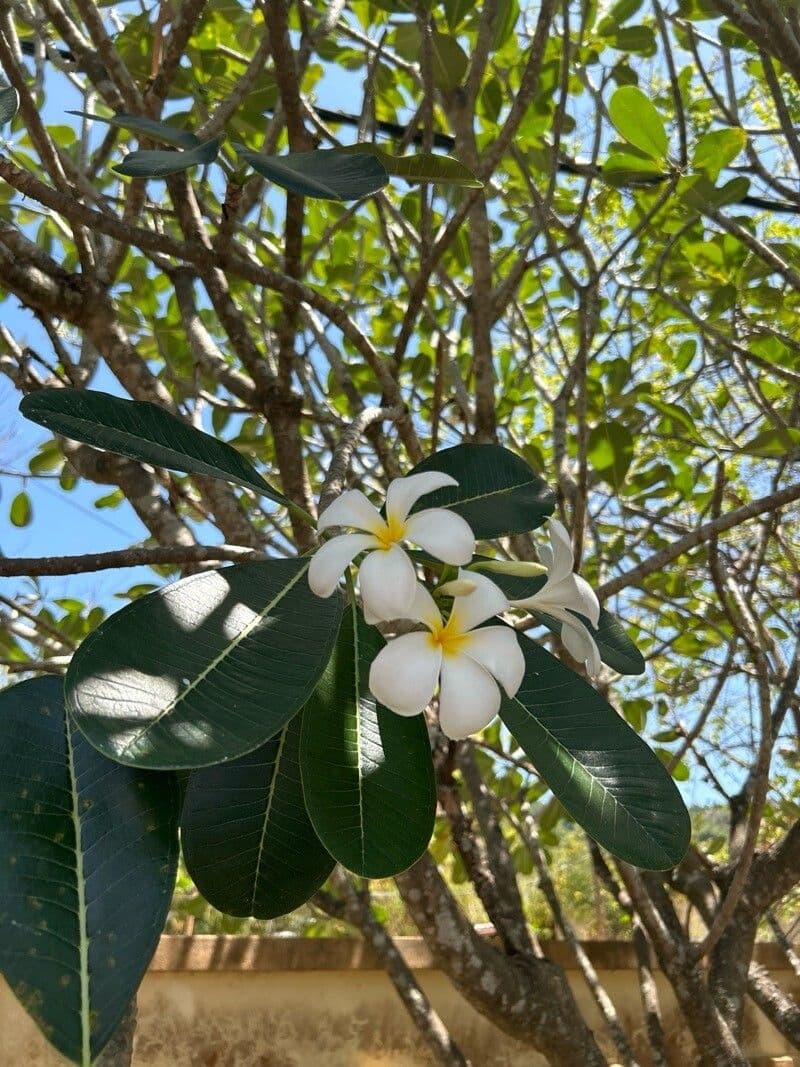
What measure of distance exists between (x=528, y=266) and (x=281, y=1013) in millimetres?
1513

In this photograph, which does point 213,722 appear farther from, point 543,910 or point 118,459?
point 543,910

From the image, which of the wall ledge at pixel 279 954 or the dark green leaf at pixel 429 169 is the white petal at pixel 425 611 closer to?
the dark green leaf at pixel 429 169

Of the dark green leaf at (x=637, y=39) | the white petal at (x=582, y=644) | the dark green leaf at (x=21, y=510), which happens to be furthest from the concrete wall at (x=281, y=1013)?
the dark green leaf at (x=637, y=39)

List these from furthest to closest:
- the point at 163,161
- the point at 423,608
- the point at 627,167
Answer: the point at 627,167
the point at 163,161
the point at 423,608

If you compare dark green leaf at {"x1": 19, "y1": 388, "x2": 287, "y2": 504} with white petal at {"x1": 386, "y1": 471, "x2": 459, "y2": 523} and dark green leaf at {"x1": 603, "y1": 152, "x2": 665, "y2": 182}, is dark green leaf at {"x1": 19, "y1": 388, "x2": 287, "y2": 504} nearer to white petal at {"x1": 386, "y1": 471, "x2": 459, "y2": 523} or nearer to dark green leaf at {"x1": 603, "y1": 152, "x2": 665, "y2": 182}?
white petal at {"x1": 386, "y1": 471, "x2": 459, "y2": 523}

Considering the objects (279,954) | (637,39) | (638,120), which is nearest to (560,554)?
(638,120)

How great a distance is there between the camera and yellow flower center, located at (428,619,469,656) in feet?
1.77

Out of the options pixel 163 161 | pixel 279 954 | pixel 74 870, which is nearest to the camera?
pixel 74 870

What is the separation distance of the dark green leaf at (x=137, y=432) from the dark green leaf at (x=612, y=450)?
0.89 meters

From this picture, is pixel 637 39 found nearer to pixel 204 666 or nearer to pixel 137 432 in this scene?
pixel 137 432

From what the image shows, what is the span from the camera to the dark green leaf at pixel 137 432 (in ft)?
2.16

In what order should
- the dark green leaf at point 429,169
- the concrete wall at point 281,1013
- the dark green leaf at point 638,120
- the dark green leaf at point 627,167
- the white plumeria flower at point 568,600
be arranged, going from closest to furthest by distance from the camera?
1. the white plumeria flower at point 568,600
2. the dark green leaf at point 429,169
3. the dark green leaf at point 638,120
4. the dark green leaf at point 627,167
5. the concrete wall at point 281,1013

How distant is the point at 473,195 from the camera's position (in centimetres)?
119

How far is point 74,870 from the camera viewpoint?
1.49ft
